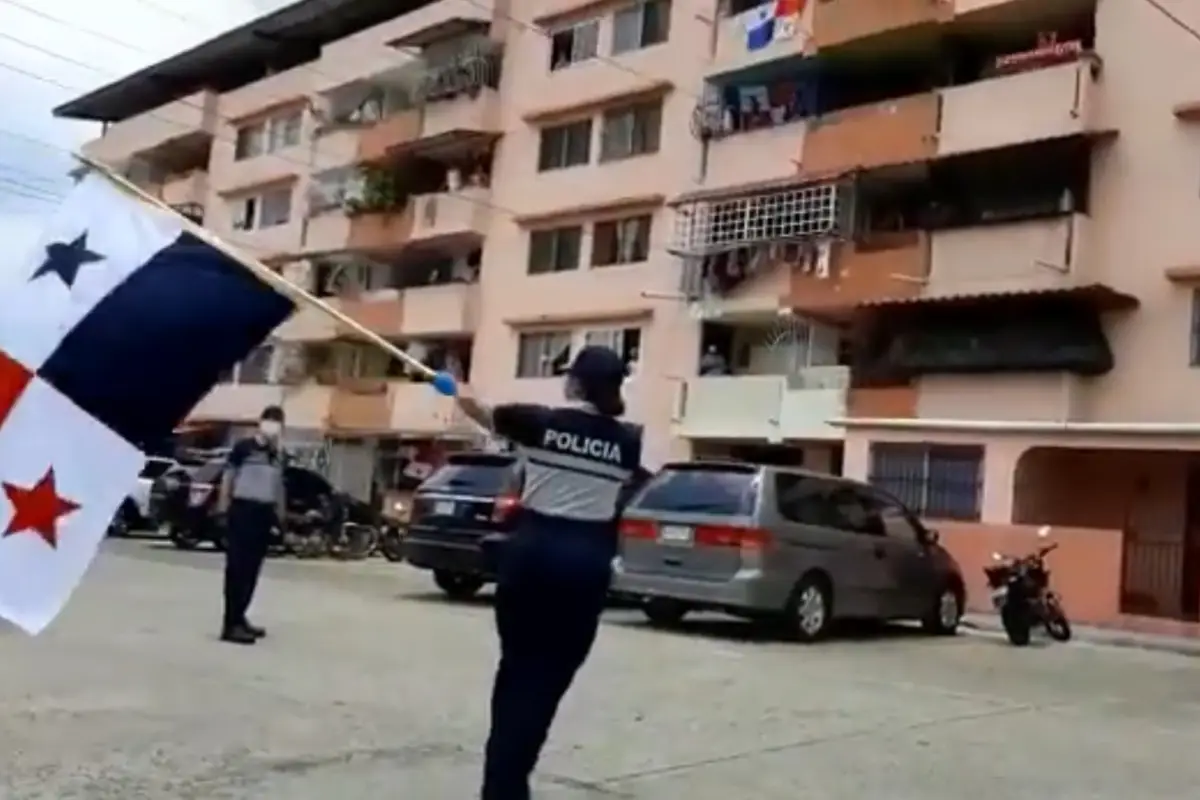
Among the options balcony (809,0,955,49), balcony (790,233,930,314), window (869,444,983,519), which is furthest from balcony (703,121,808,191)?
window (869,444,983,519)

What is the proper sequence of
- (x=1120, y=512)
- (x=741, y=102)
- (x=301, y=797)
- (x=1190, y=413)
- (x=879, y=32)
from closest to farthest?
(x=301, y=797), (x=1190, y=413), (x=1120, y=512), (x=879, y=32), (x=741, y=102)

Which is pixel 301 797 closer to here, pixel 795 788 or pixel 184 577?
pixel 795 788

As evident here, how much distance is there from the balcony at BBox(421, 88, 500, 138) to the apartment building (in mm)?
64

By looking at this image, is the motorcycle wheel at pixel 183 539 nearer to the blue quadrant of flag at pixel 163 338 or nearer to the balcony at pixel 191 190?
the blue quadrant of flag at pixel 163 338

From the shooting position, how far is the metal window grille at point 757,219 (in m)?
26.3

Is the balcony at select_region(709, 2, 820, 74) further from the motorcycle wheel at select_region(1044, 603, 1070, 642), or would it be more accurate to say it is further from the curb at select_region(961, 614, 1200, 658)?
the motorcycle wheel at select_region(1044, 603, 1070, 642)

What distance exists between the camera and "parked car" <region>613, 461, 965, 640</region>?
13.7 m

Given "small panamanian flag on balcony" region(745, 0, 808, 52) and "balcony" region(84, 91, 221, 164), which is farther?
"balcony" region(84, 91, 221, 164)

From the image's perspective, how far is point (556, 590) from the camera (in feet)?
17.0

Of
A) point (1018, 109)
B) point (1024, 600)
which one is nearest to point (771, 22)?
point (1018, 109)

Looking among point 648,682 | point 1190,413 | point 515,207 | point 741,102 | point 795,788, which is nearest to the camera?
point 795,788

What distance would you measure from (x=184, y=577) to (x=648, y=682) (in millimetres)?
8644

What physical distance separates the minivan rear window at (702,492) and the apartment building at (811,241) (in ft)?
27.6

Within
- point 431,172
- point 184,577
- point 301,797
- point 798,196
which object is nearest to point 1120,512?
point 798,196
